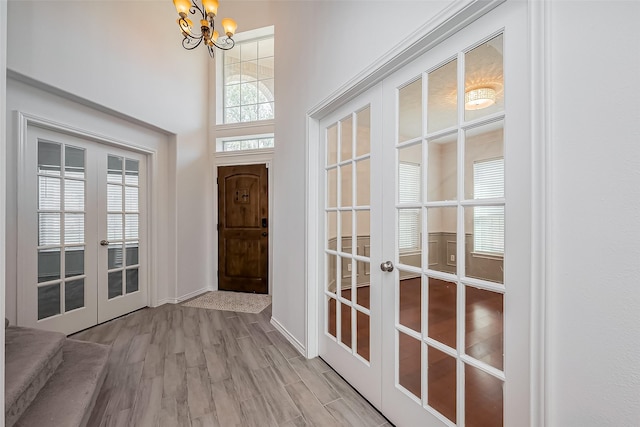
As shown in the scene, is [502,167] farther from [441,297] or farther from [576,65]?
[441,297]

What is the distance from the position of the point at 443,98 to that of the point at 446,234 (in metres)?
0.62

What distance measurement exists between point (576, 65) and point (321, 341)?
2.13 meters

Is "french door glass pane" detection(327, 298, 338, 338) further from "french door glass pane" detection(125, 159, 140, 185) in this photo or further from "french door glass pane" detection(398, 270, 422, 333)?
"french door glass pane" detection(125, 159, 140, 185)

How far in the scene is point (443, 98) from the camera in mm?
1235

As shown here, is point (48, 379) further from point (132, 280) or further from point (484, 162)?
point (484, 162)

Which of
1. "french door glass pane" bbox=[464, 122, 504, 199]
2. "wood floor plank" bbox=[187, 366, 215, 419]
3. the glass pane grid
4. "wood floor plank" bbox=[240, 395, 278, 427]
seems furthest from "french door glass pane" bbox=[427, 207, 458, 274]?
"wood floor plank" bbox=[187, 366, 215, 419]

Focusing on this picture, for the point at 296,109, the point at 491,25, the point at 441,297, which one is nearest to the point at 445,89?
the point at 491,25

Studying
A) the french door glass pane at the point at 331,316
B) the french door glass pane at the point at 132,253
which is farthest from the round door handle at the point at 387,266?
the french door glass pane at the point at 132,253

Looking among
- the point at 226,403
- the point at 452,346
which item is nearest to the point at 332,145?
the point at 452,346

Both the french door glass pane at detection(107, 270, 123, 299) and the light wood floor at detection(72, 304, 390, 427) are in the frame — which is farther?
the french door glass pane at detection(107, 270, 123, 299)

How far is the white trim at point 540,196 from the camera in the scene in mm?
825

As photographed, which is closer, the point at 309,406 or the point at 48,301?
the point at 309,406

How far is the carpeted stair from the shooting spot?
1271 mm

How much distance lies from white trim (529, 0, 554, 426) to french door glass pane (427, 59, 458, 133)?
13.1 inches
